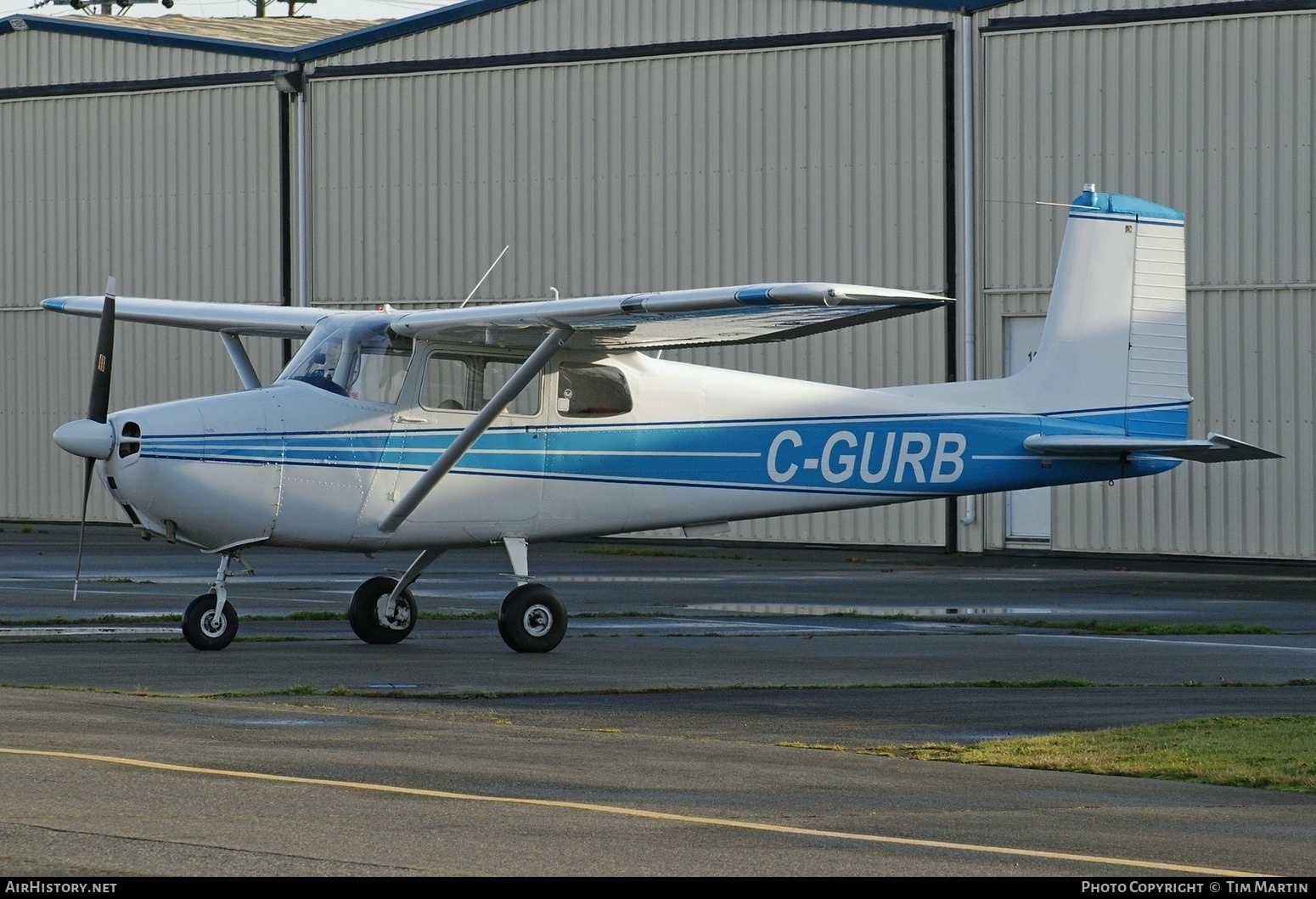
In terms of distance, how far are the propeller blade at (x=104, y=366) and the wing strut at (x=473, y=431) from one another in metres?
2.17

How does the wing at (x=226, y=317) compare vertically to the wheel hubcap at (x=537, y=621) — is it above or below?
above

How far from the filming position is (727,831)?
7.62m

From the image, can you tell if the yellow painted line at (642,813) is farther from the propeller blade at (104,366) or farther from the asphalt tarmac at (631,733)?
the propeller blade at (104,366)

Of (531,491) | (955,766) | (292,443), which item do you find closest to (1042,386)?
(531,491)

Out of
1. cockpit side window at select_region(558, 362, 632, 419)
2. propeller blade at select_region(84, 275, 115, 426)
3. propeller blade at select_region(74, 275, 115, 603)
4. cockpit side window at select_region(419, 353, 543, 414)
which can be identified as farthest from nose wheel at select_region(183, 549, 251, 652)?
cockpit side window at select_region(558, 362, 632, 419)

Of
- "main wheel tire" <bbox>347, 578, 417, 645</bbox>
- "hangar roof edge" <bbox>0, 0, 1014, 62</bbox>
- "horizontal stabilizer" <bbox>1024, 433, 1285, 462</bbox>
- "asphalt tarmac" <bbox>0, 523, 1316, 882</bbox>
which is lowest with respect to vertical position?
"asphalt tarmac" <bbox>0, 523, 1316, 882</bbox>

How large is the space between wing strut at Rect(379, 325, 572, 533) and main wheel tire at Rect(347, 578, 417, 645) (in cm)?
86

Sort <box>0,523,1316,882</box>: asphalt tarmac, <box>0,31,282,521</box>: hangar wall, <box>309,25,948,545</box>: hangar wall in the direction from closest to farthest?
<box>0,523,1316,882</box>: asphalt tarmac → <box>309,25,948,545</box>: hangar wall → <box>0,31,282,521</box>: hangar wall

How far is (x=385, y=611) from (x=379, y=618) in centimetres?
8

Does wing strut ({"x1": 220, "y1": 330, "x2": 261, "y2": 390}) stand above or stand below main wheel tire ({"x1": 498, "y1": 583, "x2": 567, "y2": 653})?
above

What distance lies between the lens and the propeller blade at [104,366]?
1466cm

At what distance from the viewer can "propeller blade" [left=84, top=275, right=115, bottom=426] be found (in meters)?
14.7

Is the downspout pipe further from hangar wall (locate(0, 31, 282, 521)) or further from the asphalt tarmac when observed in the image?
hangar wall (locate(0, 31, 282, 521))

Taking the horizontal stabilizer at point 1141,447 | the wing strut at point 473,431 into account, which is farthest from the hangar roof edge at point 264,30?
the wing strut at point 473,431
